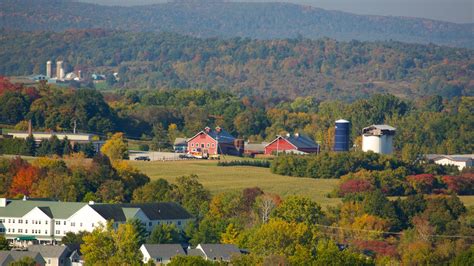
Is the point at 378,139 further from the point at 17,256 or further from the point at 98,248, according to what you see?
the point at 17,256

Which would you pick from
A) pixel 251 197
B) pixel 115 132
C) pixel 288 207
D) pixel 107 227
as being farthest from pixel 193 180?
pixel 115 132

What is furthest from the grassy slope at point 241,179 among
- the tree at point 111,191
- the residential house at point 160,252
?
the residential house at point 160,252

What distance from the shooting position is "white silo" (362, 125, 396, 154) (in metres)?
90.9

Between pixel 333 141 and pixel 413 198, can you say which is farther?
pixel 333 141

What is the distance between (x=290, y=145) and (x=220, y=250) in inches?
1599

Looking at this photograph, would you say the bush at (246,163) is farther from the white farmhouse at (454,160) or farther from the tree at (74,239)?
the tree at (74,239)

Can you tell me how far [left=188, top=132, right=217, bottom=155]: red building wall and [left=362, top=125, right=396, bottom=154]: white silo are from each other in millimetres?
7958

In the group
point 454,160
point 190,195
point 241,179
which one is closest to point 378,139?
point 454,160

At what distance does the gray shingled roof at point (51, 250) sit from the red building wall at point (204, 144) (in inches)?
1517

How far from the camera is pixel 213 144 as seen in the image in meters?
91.0

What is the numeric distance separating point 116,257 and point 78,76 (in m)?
134

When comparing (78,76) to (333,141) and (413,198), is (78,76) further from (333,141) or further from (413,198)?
(413,198)

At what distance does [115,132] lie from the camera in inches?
3794

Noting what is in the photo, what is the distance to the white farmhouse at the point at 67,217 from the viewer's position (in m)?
57.0
